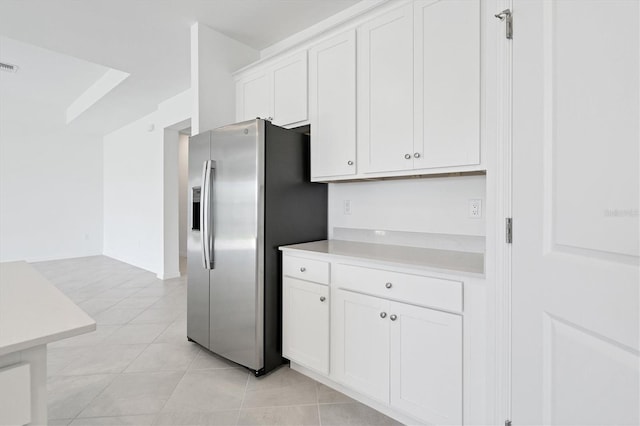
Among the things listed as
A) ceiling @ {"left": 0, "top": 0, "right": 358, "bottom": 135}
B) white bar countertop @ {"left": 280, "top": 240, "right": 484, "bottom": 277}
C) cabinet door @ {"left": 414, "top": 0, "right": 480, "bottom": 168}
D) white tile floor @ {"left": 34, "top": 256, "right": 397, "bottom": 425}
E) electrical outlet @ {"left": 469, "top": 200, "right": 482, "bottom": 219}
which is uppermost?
ceiling @ {"left": 0, "top": 0, "right": 358, "bottom": 135}

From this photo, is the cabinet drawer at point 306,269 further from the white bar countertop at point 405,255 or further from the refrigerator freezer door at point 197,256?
the refrigerator freezer door at point 197,256

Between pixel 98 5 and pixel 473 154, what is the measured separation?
2943 millimetres

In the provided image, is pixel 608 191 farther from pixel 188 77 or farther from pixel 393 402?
pixel 188 77

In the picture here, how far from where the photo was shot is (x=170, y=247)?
4.99m

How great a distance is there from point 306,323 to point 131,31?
292 centimetres

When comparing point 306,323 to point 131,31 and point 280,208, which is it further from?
point 131,31

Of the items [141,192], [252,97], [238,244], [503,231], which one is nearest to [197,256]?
[238,244]

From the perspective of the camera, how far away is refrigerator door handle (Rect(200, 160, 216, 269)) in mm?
2363

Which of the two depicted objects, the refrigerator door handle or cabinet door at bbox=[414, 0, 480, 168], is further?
the refrigerator door handle

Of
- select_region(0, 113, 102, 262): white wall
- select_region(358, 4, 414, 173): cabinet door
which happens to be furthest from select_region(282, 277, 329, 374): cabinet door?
select_region(0, 113, 102, 262): white wall

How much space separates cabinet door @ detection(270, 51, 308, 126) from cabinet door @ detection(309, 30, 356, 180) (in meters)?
0.08

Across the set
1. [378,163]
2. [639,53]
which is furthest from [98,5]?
[639,53]

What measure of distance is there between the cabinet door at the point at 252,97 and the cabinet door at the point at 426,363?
199 cm

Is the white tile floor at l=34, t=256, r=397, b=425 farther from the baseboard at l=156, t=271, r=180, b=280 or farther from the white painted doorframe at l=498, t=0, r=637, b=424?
the baseboard at l=156, t=271, r=180, b=280
